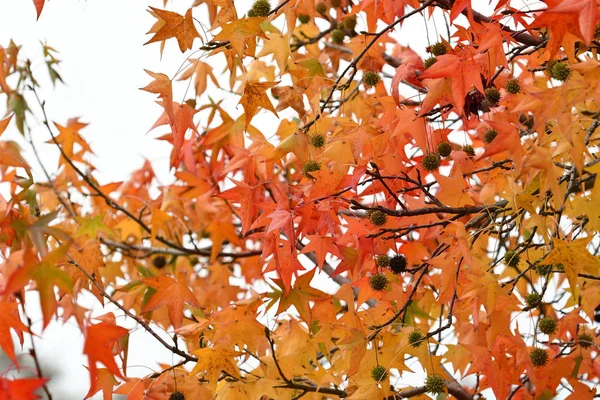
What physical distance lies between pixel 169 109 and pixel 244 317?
517 millimetres

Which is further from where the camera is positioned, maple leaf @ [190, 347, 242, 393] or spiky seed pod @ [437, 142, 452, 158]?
spiky seed pod @ [437, 142, 452, 158]

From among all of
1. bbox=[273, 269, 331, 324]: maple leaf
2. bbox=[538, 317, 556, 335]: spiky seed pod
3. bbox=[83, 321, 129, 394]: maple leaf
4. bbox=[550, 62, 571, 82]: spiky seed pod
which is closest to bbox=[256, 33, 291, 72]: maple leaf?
bbox=[273, 269, 331, 324]: maple leaf

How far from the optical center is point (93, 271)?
2096mm

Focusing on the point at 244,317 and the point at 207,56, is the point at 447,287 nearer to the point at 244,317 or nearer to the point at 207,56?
the point at 244,317

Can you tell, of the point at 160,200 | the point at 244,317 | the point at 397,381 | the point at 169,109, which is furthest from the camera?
the point at 160,200

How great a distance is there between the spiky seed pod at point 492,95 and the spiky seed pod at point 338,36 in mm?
931

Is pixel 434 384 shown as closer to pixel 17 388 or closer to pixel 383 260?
pixel 383 260

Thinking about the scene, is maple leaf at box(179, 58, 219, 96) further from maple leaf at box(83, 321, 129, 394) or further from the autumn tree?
maple leaf at box(83, 321, 129, 394)

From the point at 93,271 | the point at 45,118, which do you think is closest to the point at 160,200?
the point at 45,118

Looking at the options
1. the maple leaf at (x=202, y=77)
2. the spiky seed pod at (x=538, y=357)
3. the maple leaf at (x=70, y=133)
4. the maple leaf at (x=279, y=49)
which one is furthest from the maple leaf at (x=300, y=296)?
the maple leaf at (x=70, y=133)

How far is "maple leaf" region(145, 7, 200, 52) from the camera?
1.59 m

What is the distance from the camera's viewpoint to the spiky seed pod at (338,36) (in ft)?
9.03

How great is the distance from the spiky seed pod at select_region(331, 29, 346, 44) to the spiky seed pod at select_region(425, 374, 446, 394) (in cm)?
136

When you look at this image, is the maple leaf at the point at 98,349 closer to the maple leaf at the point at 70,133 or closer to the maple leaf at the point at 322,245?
the maple leaf at the point at 322,245
